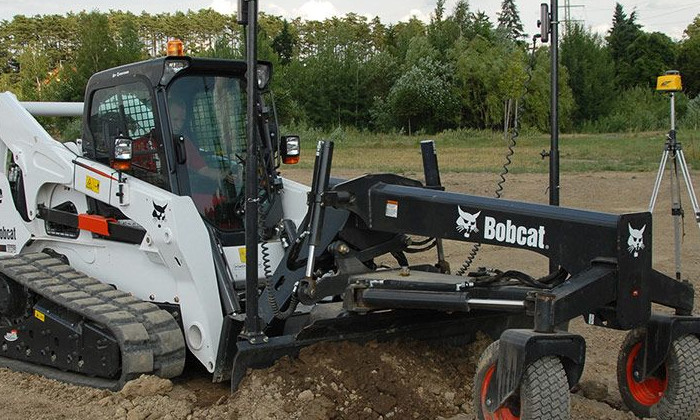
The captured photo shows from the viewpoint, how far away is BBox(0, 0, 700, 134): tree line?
4384cm

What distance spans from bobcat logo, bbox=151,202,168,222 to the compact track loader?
0.03 meters

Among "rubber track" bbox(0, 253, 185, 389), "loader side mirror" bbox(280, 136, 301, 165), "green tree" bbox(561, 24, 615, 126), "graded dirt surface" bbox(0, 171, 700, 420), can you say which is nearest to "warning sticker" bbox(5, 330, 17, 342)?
"graded dirt surface" bbox(0, 171, 700, 420)

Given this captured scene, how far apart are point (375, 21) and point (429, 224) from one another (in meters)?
88.4

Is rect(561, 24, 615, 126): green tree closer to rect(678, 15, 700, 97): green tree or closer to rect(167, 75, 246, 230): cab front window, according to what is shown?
rect(678, 15, 700, 97): green tree

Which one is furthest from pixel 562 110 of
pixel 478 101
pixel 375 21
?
pixel 375 21

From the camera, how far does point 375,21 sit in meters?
91.2

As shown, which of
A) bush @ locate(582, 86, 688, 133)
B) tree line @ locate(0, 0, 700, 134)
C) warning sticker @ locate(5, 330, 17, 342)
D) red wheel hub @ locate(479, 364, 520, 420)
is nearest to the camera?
red wheel hub @ locate(479, 364, 520, 420)

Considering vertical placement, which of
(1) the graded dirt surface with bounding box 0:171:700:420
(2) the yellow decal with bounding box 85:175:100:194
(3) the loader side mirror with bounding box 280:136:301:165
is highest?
(3) the loader side mirror with bounding box 280:136:301:165

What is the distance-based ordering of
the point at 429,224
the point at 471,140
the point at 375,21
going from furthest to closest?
1. the point at 375,21
2. the point at 471,140
3. the point at 429,224

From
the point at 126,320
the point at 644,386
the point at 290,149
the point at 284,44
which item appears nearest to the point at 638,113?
the point at 284,44

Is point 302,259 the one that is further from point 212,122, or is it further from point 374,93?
point 374,93

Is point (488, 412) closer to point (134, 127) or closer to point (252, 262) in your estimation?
point (252, 262)

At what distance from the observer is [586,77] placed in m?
58.9

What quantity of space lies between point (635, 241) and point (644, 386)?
3.93ft
